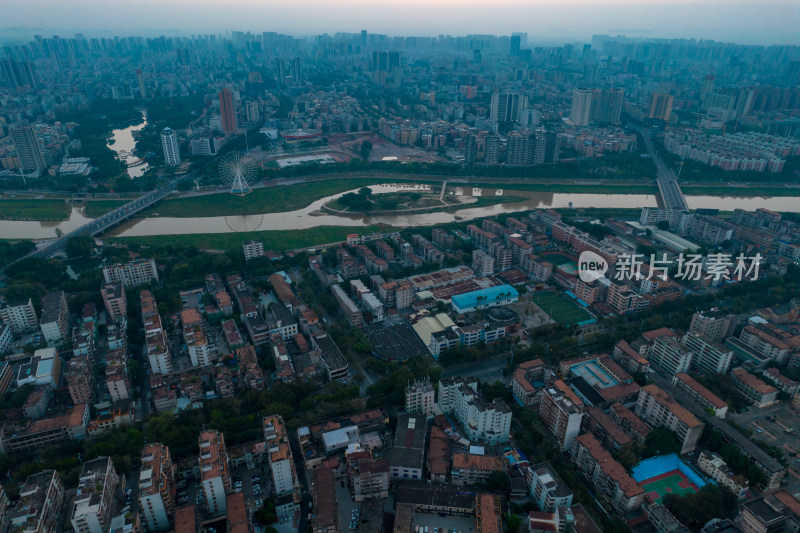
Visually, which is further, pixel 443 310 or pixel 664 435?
pixel 443 310

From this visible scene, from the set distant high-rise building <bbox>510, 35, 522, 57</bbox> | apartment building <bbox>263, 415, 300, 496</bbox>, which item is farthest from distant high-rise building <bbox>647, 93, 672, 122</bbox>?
apartment building <bbox>263, 415, 300, 496</bbox>

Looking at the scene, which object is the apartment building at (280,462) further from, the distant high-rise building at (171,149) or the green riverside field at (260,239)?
the distant high-rise building at (171,149)

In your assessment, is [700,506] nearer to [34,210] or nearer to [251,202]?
[251,202]

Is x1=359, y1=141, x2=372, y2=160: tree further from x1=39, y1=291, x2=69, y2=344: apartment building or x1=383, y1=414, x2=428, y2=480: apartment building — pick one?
x1=383, y1=414, x2=428, y2=480: apartment building

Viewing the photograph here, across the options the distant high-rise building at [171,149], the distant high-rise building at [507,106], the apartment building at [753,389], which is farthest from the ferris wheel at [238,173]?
the apartment building at [753,389]

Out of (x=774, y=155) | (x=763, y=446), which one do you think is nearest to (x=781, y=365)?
(x=763, y=446)

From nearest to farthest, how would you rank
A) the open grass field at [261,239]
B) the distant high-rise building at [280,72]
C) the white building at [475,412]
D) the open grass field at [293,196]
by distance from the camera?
1. the white building at [475,412]
2. the open grass field at [261,239]
3. the open grass field at [293,196]
4. the distant high-rise building at [280,72]

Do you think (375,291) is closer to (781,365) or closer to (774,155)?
(781,365)
